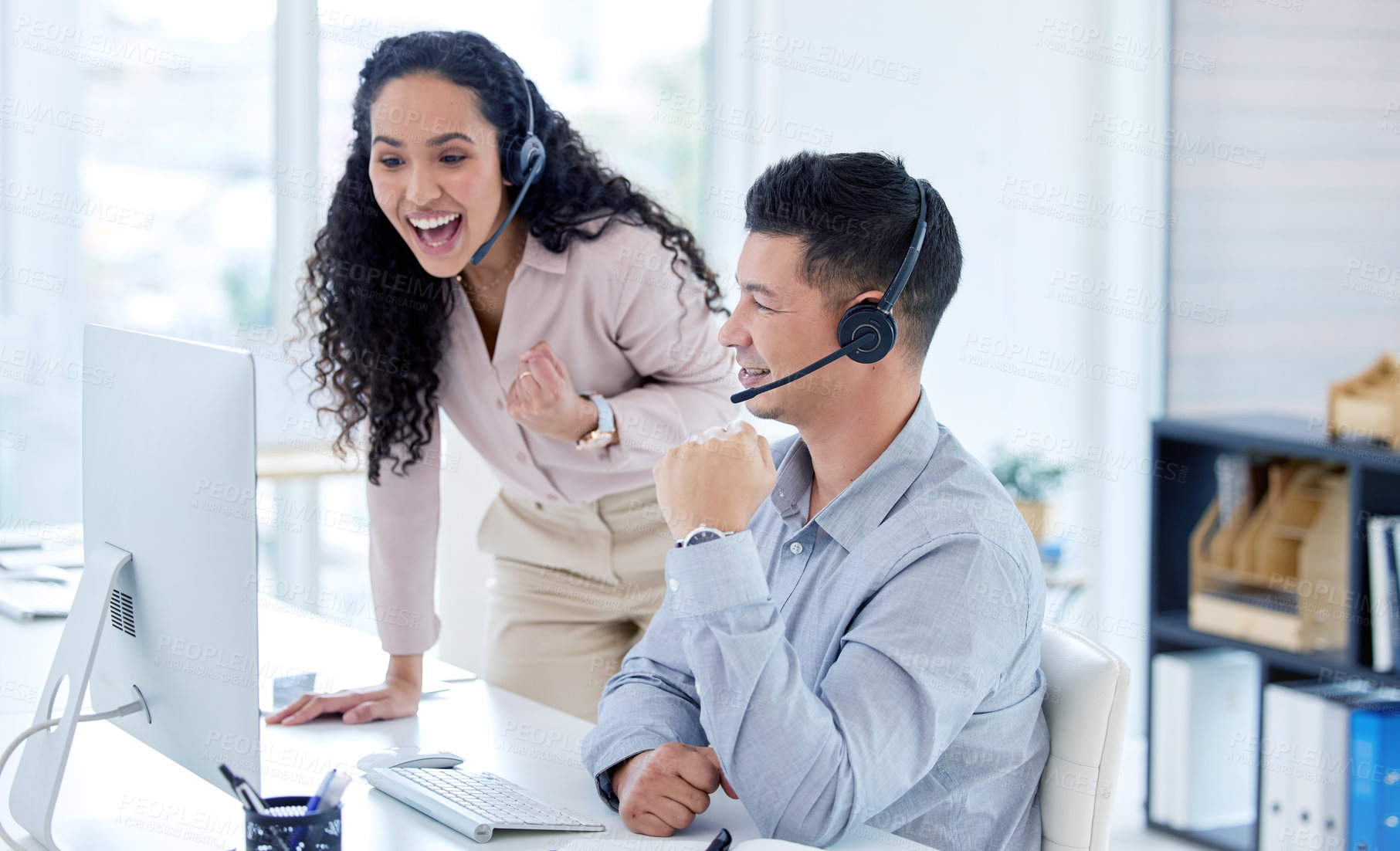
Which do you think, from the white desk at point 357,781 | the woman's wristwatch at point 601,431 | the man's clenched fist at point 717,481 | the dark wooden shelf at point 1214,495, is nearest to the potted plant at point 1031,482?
the dark wooden shelf at point 1214,495

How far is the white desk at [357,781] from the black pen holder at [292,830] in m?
0.12

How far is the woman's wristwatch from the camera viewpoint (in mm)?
1736

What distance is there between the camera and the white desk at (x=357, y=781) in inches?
44.3

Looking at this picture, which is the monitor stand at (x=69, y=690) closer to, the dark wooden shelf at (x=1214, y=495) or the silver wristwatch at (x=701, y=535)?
the silver wristwatch at (x=701, y=535)

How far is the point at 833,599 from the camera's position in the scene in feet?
3.99

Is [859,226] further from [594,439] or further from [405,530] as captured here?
[405,530]

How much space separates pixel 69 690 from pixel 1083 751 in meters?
0.90

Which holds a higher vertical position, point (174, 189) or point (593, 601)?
point (174, 189)

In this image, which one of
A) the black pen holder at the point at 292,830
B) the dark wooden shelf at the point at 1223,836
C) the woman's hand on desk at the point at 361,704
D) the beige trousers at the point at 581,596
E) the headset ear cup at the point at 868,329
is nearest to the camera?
the black pen holder at the point at 292,830

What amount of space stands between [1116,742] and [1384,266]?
2379mm

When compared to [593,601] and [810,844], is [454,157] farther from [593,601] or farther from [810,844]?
[810,844]

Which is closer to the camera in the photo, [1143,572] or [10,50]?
[10,50]

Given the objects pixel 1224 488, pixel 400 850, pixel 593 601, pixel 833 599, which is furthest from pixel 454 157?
pixel 1224 488

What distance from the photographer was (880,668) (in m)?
1.08
